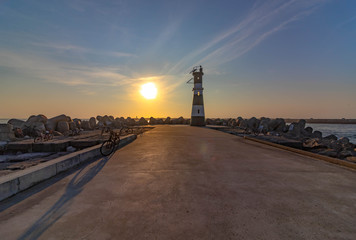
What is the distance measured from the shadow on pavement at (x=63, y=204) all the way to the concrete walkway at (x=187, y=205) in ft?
0.05

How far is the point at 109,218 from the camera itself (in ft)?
8.75

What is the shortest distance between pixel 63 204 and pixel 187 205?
2322mm

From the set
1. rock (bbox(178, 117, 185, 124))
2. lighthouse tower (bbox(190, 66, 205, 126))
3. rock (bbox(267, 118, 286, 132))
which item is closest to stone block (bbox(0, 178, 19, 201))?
lighthouse tower (bbox(190, 66, 205, 126))

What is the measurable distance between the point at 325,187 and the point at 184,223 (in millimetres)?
3600

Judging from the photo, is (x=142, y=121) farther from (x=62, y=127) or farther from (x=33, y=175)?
(x=33, y=175)

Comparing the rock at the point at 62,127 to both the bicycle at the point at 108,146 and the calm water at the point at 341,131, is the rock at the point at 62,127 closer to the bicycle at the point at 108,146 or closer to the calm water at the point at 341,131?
the bicycle at the point at 108,146

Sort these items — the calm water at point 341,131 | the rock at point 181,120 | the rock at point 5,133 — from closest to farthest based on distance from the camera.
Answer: the rock at point 5,133
the calm water at point 341,131
the rock at point 181,120

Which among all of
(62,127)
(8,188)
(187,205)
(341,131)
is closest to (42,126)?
(62,127)

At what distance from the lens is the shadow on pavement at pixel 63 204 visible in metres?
2.40

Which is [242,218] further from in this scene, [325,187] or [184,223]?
[325,187]

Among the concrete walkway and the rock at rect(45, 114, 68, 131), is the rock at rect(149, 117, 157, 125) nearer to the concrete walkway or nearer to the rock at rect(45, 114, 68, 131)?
the rock at rect(45, 114, 68, 131)

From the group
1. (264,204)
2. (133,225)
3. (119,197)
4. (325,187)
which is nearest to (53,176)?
(119,197)

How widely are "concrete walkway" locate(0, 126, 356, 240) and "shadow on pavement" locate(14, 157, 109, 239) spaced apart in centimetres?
1

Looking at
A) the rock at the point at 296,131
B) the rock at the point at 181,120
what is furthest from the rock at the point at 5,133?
the rock at the point at 181,120
